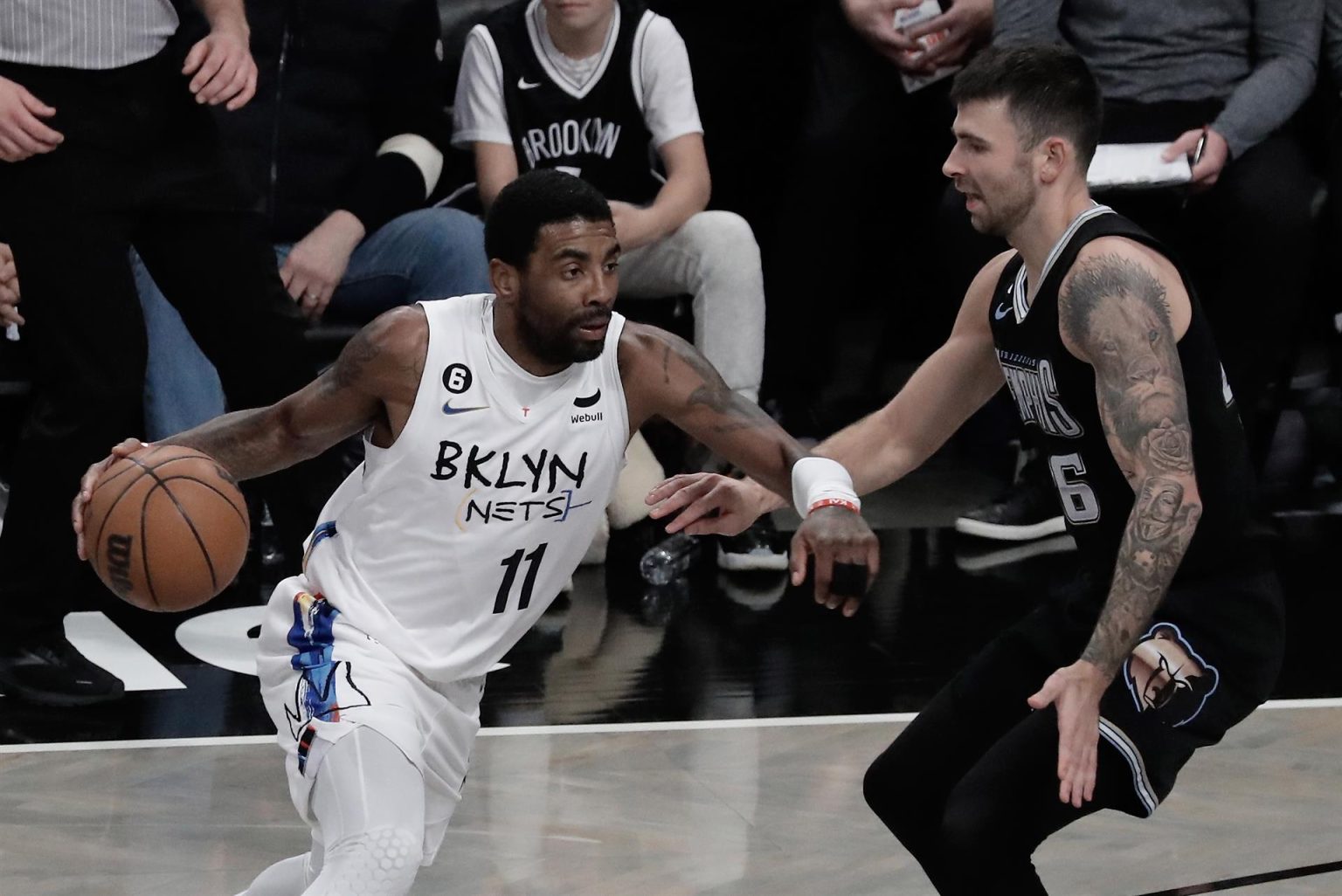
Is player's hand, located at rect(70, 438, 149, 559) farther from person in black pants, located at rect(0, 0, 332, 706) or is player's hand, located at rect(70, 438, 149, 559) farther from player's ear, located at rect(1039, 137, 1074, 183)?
player's ear, located at rect(1039, 137, 1074, 183)

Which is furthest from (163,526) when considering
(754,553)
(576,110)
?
(576,110)

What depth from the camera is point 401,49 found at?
5.90 meters

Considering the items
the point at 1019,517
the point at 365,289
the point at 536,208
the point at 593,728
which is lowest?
the point at 1019,517

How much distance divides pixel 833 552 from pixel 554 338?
64 centimetres

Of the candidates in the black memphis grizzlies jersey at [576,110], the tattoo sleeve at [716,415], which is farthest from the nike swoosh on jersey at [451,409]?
the black memphis grizzlies jersey at [576,110]

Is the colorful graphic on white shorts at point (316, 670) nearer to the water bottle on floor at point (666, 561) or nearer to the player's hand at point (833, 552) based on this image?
the player's hand at point (833, 552)

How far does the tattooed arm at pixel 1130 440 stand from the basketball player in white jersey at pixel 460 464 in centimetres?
48

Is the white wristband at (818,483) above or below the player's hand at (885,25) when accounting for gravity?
below

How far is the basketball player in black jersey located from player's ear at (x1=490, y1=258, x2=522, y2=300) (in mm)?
438

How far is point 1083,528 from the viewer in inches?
123

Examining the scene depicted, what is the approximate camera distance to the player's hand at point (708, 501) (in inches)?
127

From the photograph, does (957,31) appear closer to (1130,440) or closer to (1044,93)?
(1044,93)

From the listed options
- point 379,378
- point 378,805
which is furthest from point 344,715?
point 379,378

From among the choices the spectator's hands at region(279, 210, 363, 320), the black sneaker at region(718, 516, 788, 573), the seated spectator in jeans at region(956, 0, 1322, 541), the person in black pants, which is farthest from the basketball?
the seated spectator in jeans at region(956, 0, 1322, 541)
